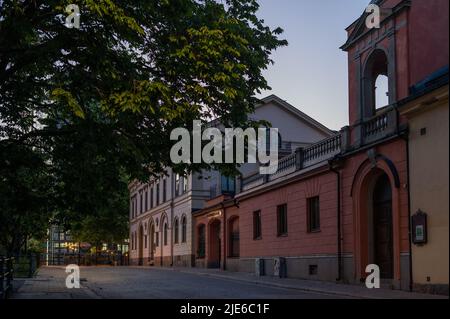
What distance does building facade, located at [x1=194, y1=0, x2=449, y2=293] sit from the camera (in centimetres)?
Answer: 1716

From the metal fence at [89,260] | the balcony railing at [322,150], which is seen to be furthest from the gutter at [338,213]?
the metal fence at [89,260]

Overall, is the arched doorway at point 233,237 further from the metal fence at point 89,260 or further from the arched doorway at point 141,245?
the metal fence at point 89,260

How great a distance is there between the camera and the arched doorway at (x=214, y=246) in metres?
42.0

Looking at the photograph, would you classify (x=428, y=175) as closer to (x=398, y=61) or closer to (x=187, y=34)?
(x=187, y=34)

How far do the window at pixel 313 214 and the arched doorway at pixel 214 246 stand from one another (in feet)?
53.4

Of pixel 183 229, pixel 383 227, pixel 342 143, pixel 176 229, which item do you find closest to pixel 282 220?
pixel 342 143

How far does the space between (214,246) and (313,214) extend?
17.1 m

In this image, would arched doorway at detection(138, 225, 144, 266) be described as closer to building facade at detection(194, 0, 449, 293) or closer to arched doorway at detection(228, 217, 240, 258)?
arched doorway at detection(228, 217, 240, 258)

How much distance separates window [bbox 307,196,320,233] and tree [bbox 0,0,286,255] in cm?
1136

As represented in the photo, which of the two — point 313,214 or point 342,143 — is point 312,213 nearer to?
point 313,214

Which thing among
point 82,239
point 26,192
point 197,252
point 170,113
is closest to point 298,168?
point 26,192

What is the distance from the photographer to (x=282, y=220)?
29359 millimetres

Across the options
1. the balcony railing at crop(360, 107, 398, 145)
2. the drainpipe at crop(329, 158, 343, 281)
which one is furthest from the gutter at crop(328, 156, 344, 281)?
the balcony railing at crop(360, 107, 398, 145)
